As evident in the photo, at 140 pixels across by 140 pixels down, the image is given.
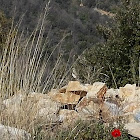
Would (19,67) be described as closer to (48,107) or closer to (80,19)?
(48,107)

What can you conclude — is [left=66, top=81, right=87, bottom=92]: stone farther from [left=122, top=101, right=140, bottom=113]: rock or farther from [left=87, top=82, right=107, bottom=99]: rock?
[left=122, top=101, right=140, bottom=113]: rock

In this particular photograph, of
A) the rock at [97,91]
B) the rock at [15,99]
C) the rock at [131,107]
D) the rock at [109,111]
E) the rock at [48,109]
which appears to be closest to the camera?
the rock at [15,99]

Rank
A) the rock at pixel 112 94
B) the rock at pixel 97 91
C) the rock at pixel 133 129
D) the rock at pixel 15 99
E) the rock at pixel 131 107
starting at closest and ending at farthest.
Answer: the rock at pixel 133 129 → the rock at pixel 15 99 → the rock at pixel 131 107 → the rock at pixel 97 91 → the rock at pixel 112 94

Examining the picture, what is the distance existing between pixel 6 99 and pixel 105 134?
0.93 metres

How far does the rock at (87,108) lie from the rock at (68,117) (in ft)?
0.23

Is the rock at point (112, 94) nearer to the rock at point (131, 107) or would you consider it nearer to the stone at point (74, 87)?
the stone at point (74, 87)

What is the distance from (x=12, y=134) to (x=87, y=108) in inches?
41.9

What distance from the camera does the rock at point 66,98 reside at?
384 cm

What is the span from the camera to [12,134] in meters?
2.59

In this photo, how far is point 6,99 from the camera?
10.2 feet

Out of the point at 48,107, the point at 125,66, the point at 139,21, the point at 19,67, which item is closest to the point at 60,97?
the point at 48,107

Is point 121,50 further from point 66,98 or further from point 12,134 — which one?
point 12,134

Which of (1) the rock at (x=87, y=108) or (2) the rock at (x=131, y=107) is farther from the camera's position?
(2) the rock at (x=131, y=107)

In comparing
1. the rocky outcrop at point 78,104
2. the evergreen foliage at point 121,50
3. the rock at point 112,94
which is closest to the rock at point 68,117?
the rocky outcrop at point 78,104
